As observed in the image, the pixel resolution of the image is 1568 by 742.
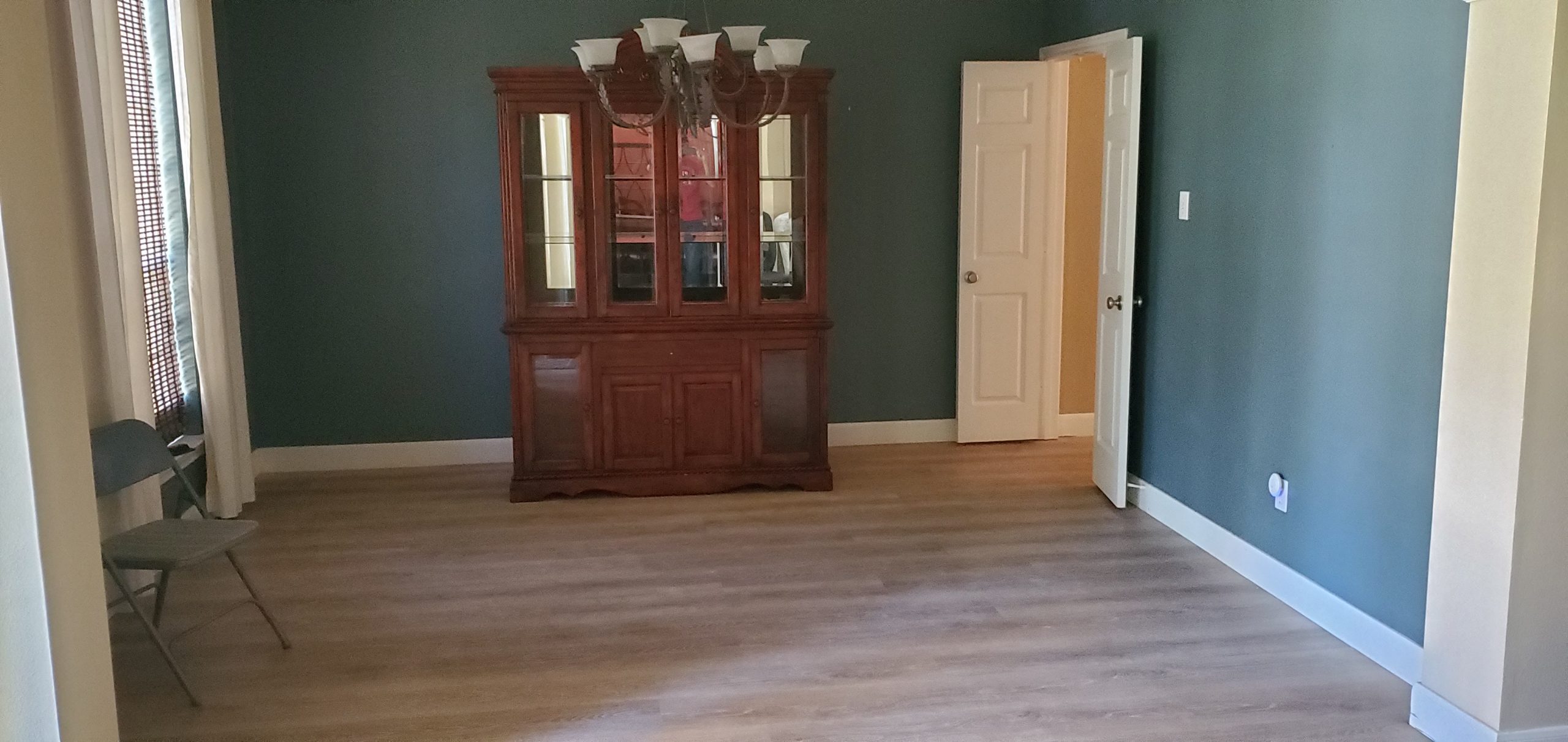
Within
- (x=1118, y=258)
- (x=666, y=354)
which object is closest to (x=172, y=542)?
(x=666, y=354)

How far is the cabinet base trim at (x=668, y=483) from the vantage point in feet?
17.4

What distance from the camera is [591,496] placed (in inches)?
211

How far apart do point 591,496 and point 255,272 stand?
2.01 metres

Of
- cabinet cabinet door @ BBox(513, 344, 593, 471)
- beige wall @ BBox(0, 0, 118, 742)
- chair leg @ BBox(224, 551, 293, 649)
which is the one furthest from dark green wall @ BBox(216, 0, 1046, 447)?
beige wall @ BBox(0, 0, 118, 742)

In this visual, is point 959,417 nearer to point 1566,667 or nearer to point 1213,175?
point 1213,175

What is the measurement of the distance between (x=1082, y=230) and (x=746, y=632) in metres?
3.50

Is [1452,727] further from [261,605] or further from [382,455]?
[382,455]

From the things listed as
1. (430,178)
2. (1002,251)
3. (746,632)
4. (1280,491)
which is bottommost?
(746,632)

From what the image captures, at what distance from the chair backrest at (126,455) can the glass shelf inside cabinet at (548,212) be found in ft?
6.01

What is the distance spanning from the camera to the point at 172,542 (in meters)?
3.42

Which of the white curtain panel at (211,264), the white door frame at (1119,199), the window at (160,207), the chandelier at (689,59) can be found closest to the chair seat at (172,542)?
the window at (160,207)

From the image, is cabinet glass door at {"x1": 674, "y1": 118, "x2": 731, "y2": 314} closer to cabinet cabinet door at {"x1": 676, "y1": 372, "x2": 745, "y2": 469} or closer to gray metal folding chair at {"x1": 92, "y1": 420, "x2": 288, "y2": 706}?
cabinet cabinet door at {"x1": 676, "y1": 372, "x2": 745, "y2": 469}

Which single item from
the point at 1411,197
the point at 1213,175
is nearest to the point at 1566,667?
the point at 1411,197

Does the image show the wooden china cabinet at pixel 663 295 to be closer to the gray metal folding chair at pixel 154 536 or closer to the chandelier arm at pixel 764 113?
the chandelier arm at pixel 764 113
